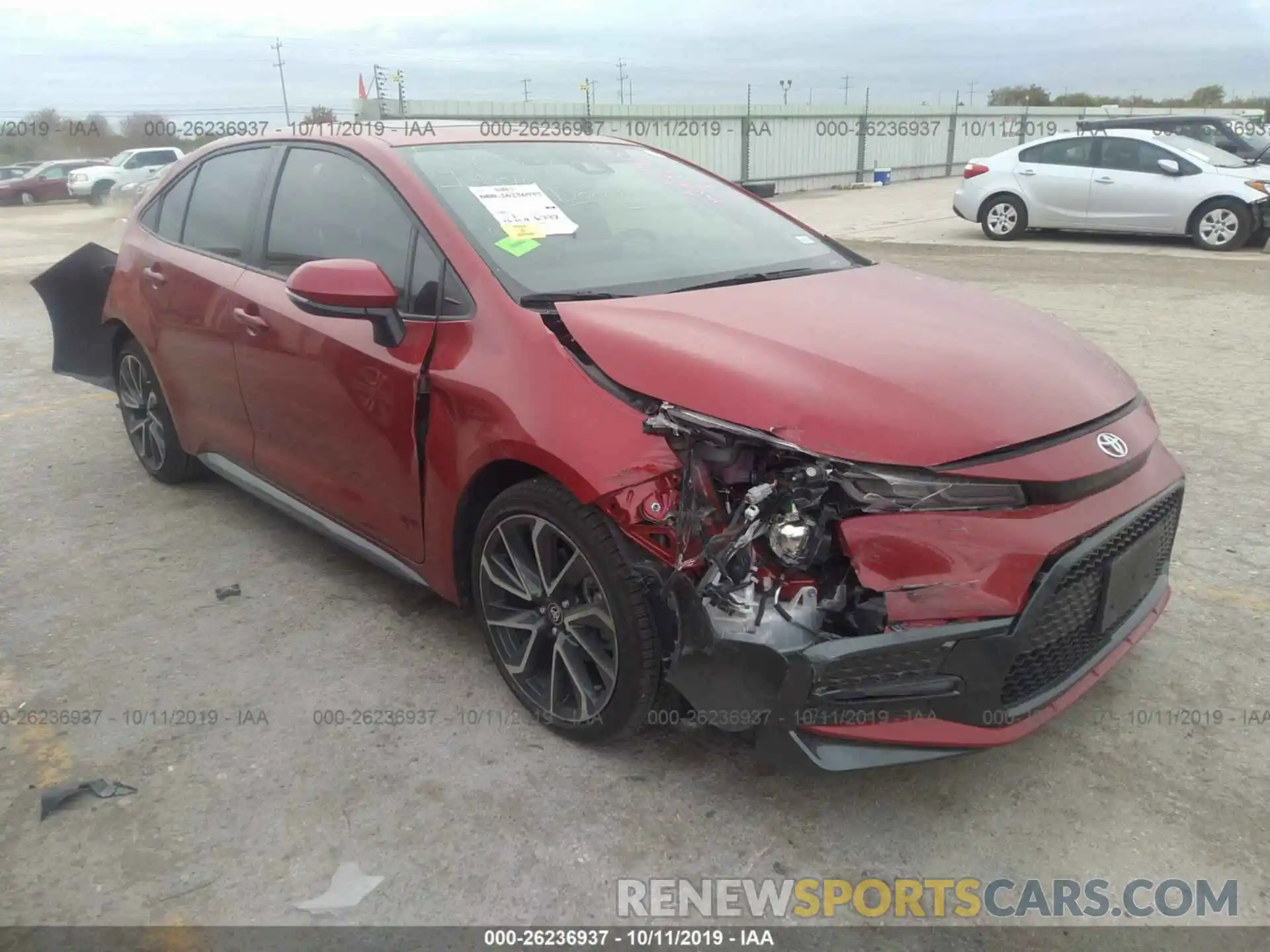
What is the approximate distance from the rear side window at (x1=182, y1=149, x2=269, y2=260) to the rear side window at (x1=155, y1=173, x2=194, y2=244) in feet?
0.17

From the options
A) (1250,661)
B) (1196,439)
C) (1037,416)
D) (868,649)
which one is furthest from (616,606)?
(1196,439)

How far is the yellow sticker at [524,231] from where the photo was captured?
2.99m

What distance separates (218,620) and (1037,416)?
9.35 ft

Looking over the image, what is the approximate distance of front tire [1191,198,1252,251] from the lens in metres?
11.6

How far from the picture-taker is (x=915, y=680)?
7.15 ft

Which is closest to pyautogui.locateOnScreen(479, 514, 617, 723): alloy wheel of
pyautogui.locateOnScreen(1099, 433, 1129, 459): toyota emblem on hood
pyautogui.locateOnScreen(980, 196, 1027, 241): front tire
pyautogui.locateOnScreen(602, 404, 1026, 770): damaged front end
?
pyautogui.locateOnScreen(602, 404, 1026, 770): damaged front end

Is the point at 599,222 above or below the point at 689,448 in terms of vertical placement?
above

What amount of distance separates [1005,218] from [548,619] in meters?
12.4

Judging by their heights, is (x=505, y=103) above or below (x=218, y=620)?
above

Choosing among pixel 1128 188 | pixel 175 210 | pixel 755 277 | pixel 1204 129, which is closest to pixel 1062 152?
pixel 1128 188

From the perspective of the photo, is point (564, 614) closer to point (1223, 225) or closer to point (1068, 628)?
point (1068, 628)

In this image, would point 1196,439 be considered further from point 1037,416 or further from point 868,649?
point 868,649

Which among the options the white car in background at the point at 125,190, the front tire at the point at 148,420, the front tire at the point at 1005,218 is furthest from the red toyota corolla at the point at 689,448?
the white car in background at the point at 125,190

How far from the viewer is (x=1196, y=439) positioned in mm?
5039
